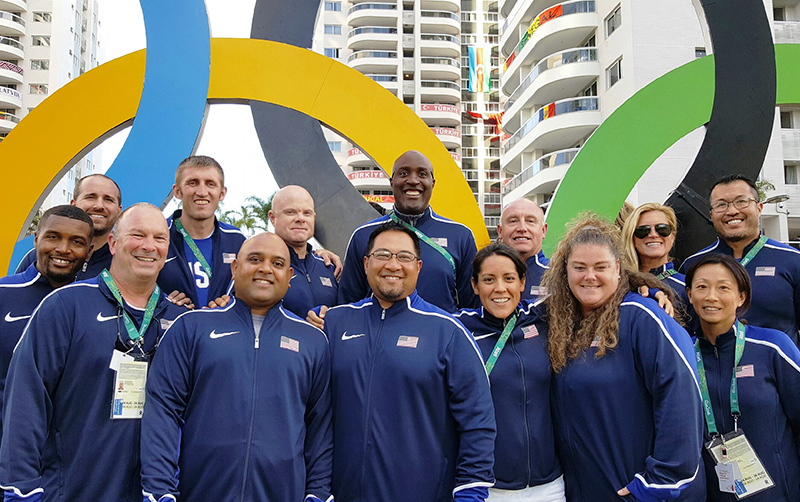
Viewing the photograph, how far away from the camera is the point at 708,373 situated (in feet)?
11.5

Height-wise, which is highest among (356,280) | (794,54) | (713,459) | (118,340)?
(794,54)

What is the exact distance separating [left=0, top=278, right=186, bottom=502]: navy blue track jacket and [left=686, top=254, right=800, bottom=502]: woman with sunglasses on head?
10.1 feet

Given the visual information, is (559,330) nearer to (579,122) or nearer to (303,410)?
(303,410)

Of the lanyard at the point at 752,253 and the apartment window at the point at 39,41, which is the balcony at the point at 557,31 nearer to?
the lanyard at the point at 752,253

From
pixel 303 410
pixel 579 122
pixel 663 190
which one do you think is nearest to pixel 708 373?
pixel 303 410

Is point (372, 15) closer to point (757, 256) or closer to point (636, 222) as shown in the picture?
point (636, 222)

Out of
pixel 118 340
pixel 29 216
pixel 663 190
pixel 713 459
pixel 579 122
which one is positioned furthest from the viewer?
pixel 579 122

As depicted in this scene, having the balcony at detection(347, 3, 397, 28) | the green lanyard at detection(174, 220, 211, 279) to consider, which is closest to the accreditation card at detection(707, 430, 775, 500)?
the green lanyard at detection(174, 220, 211, 279)

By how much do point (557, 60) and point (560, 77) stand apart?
81.9 inches

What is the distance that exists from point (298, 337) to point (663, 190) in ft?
97.4

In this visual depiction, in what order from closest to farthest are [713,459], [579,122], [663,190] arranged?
[713,459], [663,190], [579,122]

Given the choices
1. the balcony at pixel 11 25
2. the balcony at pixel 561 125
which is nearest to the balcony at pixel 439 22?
the balcony at pixel 561 125

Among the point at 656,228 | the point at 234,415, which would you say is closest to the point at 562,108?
the point at 656,228

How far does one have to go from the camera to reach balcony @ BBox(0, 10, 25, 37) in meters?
53.8
